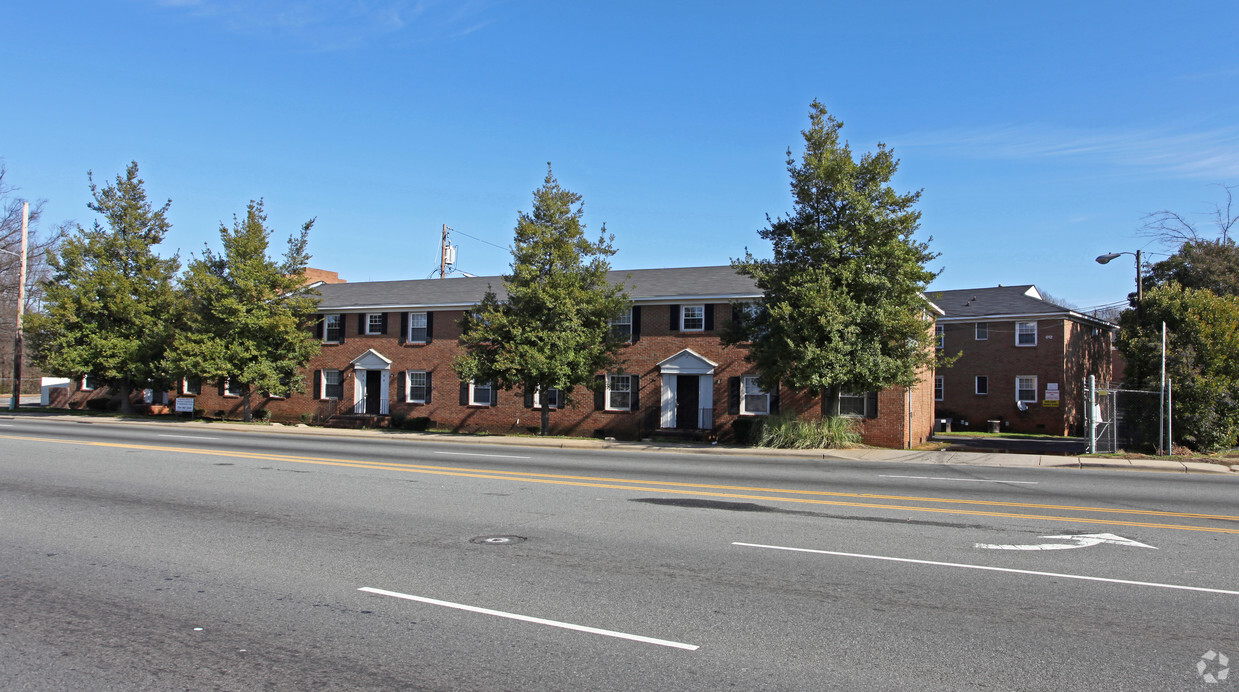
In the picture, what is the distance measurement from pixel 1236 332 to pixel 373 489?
24259 mm

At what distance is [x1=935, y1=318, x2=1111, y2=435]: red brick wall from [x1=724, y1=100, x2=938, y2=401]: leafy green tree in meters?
16.0

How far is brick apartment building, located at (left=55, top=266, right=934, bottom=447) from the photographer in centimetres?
2905

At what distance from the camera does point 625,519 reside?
1031 cm

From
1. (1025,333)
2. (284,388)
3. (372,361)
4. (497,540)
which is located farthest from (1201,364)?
(284,388)

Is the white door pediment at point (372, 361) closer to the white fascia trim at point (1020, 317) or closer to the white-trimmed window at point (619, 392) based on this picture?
the white-trimmed window at point (619, 392)

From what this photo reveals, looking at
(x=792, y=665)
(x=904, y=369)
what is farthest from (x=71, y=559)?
(x=904, y=369)

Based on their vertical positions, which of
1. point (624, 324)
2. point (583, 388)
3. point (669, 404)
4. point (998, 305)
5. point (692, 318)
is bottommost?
point (669, 404)

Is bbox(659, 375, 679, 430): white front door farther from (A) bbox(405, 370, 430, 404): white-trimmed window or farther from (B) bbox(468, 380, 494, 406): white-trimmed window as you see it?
(A) bbox(405, 370, 430, 404): white-trimmed window

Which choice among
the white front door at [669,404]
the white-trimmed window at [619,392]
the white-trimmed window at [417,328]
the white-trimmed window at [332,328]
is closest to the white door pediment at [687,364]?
the white front door at [669,404]

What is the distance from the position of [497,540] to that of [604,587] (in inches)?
94.0

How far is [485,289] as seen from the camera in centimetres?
3622

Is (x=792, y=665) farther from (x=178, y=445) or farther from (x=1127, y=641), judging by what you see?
(x=178, y=445)

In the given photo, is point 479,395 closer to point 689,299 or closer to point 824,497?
point 689,299

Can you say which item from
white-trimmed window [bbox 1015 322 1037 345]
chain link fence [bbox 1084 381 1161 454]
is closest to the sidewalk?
chain link fence [bbox 1084 381 1161 454]
